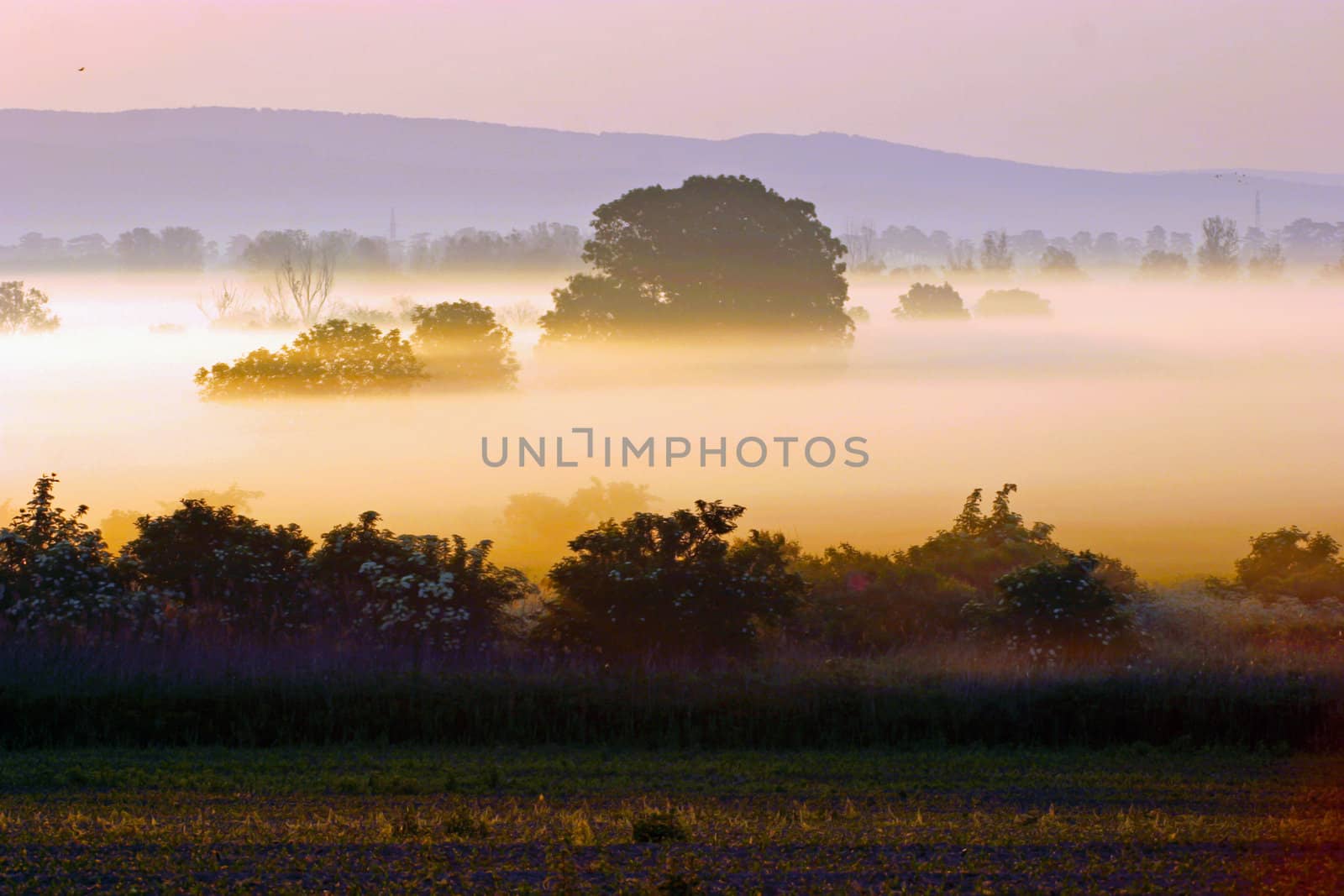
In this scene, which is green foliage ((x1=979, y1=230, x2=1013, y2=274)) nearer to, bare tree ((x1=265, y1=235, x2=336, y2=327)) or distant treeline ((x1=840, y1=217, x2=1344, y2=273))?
distant treeline ((x1=840, y1=217, x2=1344, y2=273))

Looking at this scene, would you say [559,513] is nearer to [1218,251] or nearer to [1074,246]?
[1218,251]

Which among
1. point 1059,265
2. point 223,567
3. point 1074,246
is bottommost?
point 223,567

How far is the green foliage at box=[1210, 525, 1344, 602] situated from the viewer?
33188mm

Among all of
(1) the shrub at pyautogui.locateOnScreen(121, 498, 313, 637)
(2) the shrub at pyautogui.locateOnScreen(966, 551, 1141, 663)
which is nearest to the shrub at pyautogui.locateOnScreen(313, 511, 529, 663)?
(1) the shrub at pyautogui.locateOnScreen(121, 498, 313, 637)

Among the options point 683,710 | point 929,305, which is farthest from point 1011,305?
point 683,710

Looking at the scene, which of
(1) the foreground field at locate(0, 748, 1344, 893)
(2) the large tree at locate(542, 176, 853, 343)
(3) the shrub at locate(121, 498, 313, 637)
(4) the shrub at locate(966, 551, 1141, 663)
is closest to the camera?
(1) the foreground field at locate(0, 748, 1344, 893)

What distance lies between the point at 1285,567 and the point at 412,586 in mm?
20606

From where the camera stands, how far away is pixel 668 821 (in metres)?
12.2

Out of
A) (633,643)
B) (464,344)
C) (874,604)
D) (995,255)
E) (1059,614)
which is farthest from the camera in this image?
(995,255)

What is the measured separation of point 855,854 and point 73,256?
8904cm

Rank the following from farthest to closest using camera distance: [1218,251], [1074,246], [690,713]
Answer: [1074,246] → [1218,251] → [690,713]

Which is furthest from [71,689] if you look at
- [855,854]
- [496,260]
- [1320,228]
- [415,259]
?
[1320,228]

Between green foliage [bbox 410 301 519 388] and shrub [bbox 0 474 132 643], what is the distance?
80.5 feet

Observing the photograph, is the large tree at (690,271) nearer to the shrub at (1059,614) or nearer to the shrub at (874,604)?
the shrub at (874,604)
